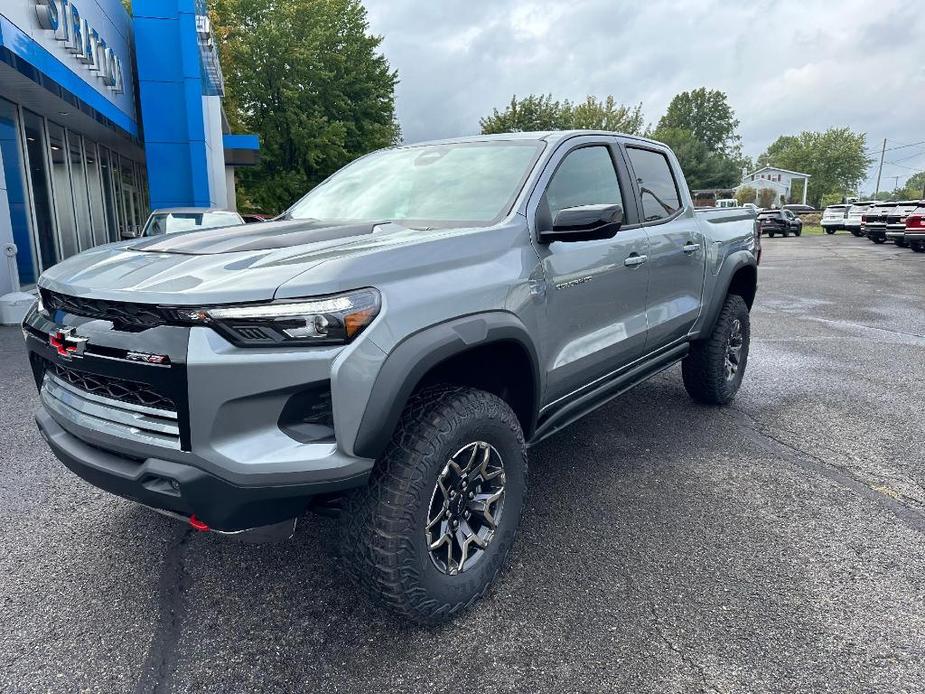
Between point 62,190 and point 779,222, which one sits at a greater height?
point 62,190

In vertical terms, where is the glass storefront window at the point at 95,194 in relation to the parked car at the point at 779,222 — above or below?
above

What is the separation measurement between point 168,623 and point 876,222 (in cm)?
3020

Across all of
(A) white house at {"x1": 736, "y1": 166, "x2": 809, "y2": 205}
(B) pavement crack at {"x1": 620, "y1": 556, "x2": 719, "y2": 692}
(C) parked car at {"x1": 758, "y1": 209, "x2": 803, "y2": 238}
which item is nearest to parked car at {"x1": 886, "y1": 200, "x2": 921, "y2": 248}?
(C) parked car at {"x1": 758, "y1": 209, "x2": 803, "y2": 238}

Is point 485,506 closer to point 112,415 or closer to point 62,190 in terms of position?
point 112,415

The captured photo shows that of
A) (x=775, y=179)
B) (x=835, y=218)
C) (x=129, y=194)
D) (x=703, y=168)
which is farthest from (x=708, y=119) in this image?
(x=129, y=194)

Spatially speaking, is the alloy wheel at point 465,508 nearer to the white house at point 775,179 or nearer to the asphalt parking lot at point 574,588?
the asphalt parking lot at point 574,588

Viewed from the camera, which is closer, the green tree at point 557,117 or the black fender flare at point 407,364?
the black fender flare at point 407,364

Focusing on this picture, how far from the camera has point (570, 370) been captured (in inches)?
119

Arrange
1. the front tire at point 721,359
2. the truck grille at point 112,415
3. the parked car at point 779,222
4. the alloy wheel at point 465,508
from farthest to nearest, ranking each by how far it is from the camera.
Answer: the parked car at point 779,222 → the front tire at point 721,359 → the alloy wheel at point 465,508 → the truck grille at point 112,415

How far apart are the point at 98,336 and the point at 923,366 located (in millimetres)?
6970

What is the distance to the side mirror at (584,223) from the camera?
264cm

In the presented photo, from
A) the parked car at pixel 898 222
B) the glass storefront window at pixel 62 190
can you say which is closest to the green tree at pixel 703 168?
the parked car at pixel 898 222

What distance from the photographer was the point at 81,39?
1192cm

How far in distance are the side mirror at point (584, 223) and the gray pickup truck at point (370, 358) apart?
1 centimetres
